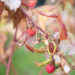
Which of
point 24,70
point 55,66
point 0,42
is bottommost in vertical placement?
point 24,70

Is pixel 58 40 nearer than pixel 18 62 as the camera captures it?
Yes

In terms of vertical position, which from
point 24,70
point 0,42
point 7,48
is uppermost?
point 0,42

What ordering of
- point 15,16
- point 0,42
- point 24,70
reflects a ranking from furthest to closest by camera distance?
point 24,70
point 0,42
point 15,16

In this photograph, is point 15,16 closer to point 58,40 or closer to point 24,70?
point 58,40

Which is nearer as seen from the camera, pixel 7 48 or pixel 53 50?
pixel 53 50

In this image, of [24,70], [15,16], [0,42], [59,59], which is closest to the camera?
[59,59]

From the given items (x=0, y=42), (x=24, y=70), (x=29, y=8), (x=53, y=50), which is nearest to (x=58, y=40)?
(x=53, y=50)

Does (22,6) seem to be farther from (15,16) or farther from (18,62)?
(18,62)

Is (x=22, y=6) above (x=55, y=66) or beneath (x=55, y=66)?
above

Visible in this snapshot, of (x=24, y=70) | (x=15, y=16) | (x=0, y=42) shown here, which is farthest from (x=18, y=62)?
(x=15, y=16)
